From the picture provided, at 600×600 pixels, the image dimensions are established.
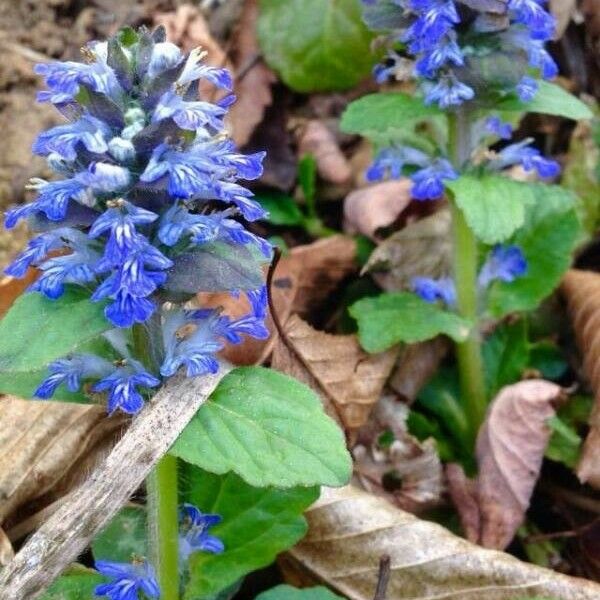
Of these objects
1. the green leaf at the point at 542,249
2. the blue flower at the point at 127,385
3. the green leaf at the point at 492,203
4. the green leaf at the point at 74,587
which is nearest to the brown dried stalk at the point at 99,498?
the blue flower at the point at 127,385

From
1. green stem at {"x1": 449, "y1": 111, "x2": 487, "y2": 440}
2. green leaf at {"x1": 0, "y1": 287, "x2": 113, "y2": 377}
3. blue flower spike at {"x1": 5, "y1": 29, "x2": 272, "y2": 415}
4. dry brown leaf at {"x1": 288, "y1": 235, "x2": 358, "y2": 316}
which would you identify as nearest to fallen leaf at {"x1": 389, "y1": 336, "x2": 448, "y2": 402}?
green stem at {"x1": 449, "y1": 111, "x2": 487, "y2": 440}

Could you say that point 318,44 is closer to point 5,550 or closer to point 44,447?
point 44,447

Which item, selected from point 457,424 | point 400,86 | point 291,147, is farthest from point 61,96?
point 400,86

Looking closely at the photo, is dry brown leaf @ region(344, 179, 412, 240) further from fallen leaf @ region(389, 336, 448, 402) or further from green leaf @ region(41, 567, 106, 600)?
green leaf @ region(41, 567, 106, 600)

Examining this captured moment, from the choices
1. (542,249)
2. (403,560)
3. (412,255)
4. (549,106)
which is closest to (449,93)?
(549,106)

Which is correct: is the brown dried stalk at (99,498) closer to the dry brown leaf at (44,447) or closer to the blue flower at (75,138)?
the blue flower at (75,138)

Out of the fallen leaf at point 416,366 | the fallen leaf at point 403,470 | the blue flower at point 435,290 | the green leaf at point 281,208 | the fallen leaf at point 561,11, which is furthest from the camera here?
the fallen leaf at point 561,11
